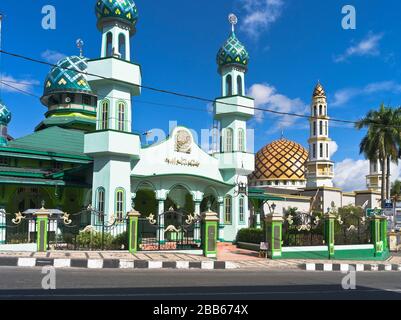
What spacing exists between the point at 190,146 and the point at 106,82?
18.2 feet

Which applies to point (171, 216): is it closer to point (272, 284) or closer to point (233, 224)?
point (233, 224)

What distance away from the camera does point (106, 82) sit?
20.3 m

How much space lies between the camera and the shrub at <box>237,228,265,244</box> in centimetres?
2214

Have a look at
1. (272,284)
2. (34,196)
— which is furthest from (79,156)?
(272,284)

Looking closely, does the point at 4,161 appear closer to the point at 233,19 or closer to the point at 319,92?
the point at 233,19

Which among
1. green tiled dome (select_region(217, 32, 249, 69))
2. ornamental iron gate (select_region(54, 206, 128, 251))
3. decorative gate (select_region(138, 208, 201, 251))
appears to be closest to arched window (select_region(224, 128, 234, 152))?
green tiled dome (select_region(217, 32, 249, 69))

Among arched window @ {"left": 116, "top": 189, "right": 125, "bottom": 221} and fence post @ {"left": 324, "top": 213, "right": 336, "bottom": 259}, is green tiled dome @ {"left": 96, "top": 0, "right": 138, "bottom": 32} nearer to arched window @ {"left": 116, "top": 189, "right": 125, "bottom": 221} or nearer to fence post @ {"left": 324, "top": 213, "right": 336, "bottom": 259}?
arched window @ {"left": 116, "top": 189, "right": 125, "bottom": 221}

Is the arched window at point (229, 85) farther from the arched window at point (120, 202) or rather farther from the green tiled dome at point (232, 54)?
the arched window at point (120, 202)

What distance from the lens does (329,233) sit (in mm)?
20641

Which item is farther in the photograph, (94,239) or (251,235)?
(251,235)

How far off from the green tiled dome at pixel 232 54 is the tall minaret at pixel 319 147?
2899 centimetres

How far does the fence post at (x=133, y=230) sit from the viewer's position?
16.8m

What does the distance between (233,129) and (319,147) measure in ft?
104

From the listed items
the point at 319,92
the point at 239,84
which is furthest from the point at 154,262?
the point at 319,92
